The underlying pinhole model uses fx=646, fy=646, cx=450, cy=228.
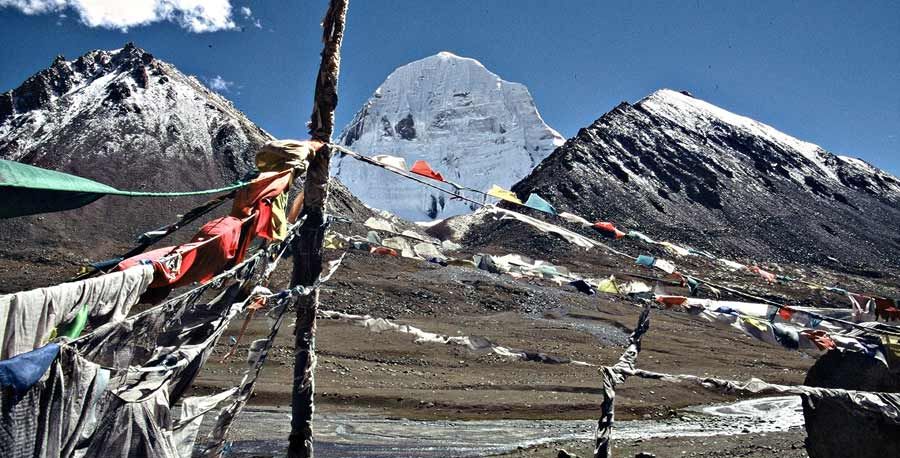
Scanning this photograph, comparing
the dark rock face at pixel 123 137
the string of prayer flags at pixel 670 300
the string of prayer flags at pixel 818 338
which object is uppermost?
the dark rock face at pixel 123 137

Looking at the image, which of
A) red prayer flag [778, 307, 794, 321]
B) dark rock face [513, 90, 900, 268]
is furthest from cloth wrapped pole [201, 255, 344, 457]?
dark rock face [513, 90, 900, 268]

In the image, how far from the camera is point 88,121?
63.2 meters

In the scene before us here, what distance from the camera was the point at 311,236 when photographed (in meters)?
5.29

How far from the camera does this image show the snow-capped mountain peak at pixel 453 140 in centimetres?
16212

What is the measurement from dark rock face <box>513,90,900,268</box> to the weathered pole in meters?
57.3

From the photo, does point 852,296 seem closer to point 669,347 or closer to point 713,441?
point 713,441

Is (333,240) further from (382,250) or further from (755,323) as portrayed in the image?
(755,323)

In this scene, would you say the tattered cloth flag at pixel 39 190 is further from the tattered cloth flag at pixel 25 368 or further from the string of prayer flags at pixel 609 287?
the string of prayer flags at pixel 609 287

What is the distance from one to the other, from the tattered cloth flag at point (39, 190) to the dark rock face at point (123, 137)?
4381 cm

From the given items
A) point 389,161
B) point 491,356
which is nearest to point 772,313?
point 389,161

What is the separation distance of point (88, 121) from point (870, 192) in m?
95.4

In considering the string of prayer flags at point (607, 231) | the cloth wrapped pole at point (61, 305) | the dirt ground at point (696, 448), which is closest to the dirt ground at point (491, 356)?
the dirt ground at point (696, 448)

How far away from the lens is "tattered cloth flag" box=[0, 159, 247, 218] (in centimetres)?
333

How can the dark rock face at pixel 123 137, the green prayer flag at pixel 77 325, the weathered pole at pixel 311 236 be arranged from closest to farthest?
1. the green prayer flag at pixel 77 325
2. the weathered pole at pixel 311 236
3. the dark rock face at pixel 123 137
